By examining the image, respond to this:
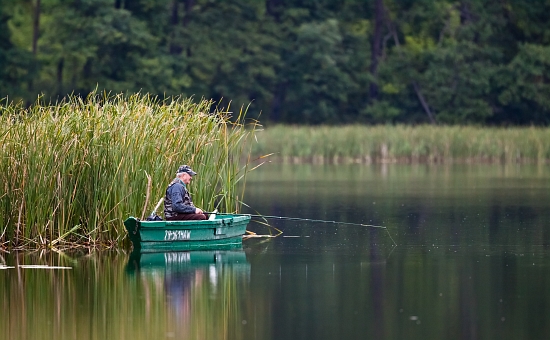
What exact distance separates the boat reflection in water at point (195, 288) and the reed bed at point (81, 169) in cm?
83

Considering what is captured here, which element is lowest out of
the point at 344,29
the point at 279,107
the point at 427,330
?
the point at 427,330

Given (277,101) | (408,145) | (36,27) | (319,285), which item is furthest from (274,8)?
(319,285)

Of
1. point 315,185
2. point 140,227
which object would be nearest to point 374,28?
point 315,185

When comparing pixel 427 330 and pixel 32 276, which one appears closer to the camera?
pixel 427 330

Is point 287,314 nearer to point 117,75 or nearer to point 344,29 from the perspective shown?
point 117,75

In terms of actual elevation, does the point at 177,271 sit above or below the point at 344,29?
below

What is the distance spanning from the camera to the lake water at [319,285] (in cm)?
909

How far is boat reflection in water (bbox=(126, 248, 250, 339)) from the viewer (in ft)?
30.0

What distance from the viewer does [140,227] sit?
44.7 ft

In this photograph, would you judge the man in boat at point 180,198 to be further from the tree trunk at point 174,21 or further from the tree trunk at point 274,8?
the tree trunk at point 274,8

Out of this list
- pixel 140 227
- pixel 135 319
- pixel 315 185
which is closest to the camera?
pixel 135 319

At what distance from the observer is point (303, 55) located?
52.3 metres

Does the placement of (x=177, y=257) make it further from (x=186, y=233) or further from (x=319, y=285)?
(x=319, y=285)

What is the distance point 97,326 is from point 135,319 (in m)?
0.39
